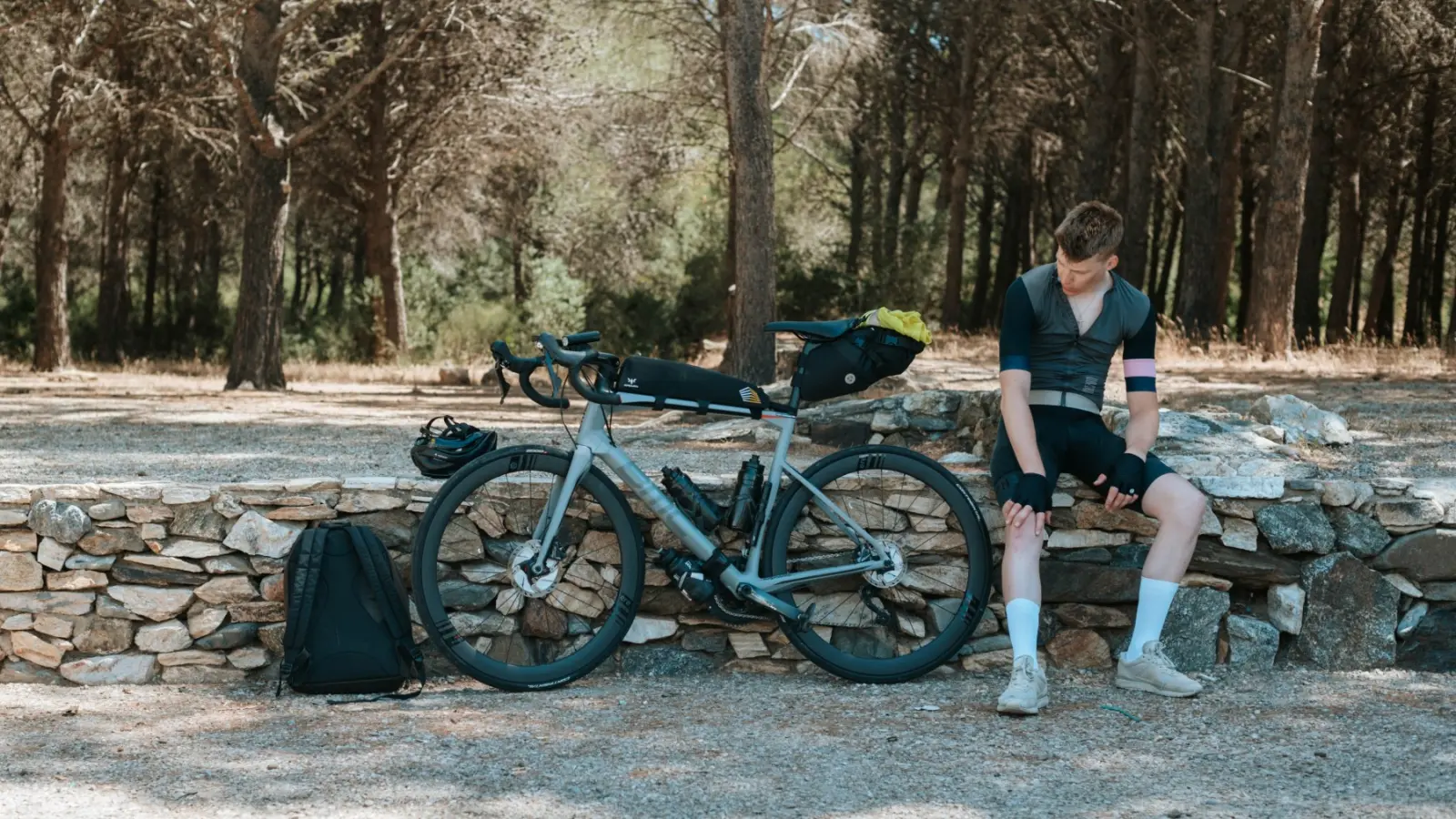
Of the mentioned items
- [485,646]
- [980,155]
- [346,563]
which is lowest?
[485,646]

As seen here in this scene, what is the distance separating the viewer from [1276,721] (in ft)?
15.0

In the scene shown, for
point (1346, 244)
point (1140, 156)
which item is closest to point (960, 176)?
point (1140, 156)

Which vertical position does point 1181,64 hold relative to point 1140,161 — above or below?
above

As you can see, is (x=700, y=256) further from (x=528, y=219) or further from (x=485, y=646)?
(x=485, y=646)

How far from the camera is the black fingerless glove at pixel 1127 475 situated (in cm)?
477

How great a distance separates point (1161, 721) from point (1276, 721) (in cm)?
35

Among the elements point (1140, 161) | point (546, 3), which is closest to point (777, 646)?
point (1140, 161)

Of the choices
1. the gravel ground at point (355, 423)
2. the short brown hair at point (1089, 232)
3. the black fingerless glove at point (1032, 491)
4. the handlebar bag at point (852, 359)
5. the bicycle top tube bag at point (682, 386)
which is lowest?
the gravel ground at point (355, 423)

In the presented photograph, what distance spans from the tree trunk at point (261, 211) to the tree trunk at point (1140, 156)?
11114 millimetres

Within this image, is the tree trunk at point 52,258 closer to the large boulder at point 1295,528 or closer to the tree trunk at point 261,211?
the tree trunk at point 261,211

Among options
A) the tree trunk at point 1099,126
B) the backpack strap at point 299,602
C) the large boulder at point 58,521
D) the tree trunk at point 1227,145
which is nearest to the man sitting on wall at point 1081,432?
Answer: the backpack strap at point 299,602

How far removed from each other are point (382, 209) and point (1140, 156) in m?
11.7

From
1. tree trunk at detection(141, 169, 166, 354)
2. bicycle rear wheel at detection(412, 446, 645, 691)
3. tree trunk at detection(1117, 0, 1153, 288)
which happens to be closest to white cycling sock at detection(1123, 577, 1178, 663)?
bicycle rear wheel at detection(412, 446, 645, 691)

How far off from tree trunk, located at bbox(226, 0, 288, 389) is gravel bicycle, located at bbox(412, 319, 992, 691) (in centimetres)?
1153
